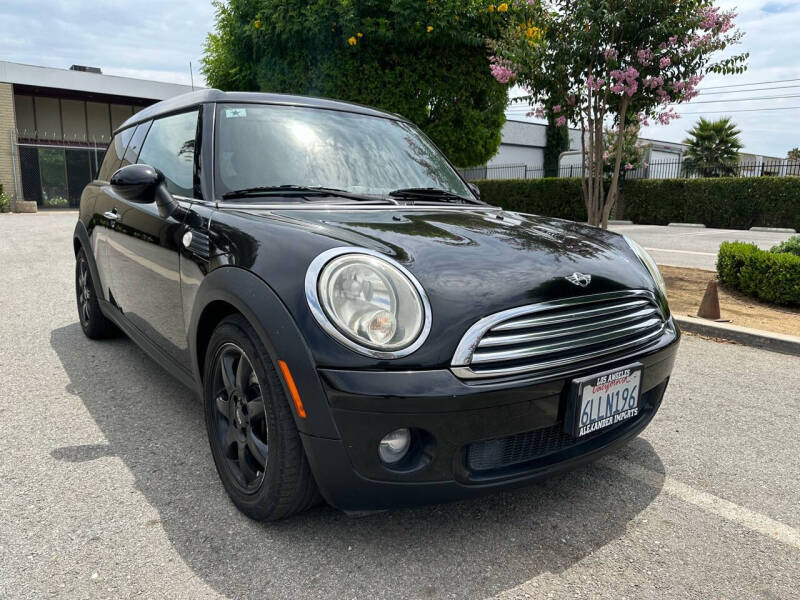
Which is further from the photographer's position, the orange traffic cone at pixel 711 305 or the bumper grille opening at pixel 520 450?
the orange traffic cone at pixel 711 305

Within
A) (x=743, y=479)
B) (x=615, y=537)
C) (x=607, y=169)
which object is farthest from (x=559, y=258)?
(x=607, y=169)

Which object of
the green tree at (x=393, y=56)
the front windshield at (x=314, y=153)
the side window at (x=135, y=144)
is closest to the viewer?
the front windshield at (x=314, y=153)

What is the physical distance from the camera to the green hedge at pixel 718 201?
53.4 feet

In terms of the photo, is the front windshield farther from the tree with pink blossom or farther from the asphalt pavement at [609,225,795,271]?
the asphalt pavement at [609,225,795,271]

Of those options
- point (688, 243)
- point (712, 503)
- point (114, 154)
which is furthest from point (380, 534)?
point (688, 243)

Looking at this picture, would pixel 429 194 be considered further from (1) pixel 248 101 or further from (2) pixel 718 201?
(2) pixel 718 201

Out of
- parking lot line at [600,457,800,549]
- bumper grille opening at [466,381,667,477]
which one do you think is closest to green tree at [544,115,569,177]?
parking lot line at [600,457,800,549]

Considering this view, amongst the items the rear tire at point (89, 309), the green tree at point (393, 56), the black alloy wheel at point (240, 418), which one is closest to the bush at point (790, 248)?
the green tree at point (393, 56)

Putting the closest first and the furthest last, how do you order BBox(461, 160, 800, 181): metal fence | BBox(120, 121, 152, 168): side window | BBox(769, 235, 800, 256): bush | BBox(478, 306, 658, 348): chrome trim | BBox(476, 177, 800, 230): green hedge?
1. BBox(478, 306, 658, 348): chrome trim
2. BBox(120, 121, 152, 168): side window
3. BBox(769, 235, 800, 256): bush
4. BBox(476, 177, 800, 230): green hedge
5. BBox(461, 160, 800, 181): metal fence

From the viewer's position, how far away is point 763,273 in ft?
19.8

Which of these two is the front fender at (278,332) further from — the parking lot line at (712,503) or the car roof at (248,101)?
the parking lot line at (712,503)

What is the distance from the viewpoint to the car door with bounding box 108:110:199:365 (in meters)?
2.64

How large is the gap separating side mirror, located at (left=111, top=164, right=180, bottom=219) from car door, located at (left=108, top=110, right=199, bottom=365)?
0.09m

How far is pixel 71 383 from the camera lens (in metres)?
3.57
